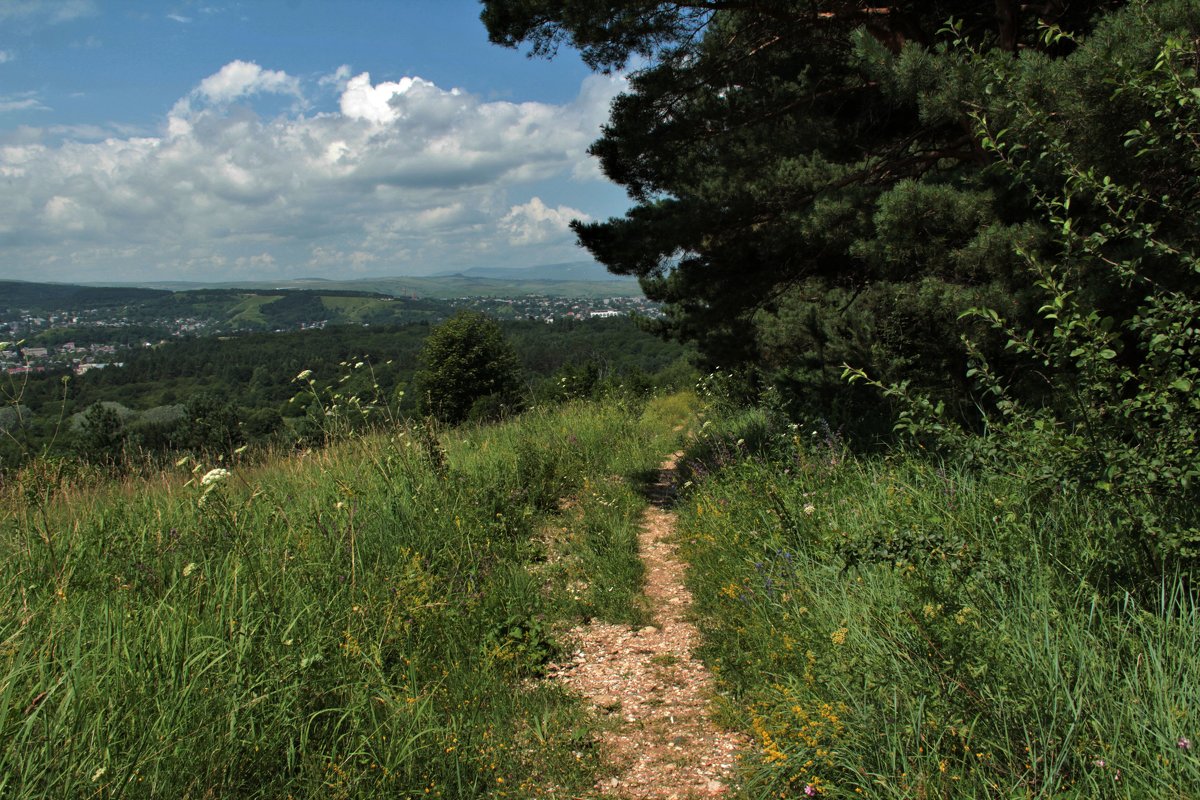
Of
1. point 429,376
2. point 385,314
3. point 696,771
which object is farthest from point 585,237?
point 385,314

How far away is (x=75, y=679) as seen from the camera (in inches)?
79.4

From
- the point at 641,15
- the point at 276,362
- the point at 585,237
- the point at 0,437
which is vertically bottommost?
the point at 276,362

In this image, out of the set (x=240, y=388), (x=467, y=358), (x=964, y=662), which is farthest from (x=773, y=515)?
(x=240, y=388)

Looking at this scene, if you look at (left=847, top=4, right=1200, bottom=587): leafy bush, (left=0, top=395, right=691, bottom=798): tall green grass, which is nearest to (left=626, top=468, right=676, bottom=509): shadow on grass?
(left=0, top=395, right=691, bottom=798): tall green grass

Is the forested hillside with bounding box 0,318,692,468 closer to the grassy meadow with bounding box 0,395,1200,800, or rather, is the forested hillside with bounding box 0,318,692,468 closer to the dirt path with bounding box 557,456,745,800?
the grassy meadow with bounding box 0,395,1200,800

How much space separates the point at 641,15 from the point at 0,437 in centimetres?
531

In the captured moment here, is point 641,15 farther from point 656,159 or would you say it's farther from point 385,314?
point 385,314

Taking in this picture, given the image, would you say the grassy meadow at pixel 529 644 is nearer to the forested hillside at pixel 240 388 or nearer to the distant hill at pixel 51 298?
the forested hillside at pixel 240 388

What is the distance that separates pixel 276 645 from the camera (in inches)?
101

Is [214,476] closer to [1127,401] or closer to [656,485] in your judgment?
[1127,401]

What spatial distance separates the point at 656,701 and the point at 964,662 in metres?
1.54

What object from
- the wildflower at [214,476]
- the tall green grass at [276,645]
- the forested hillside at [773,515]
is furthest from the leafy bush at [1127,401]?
the wildflower at [214,476]

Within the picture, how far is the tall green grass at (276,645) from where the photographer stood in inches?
78.4

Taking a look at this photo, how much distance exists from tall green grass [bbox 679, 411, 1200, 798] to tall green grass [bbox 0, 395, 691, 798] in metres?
0.90
